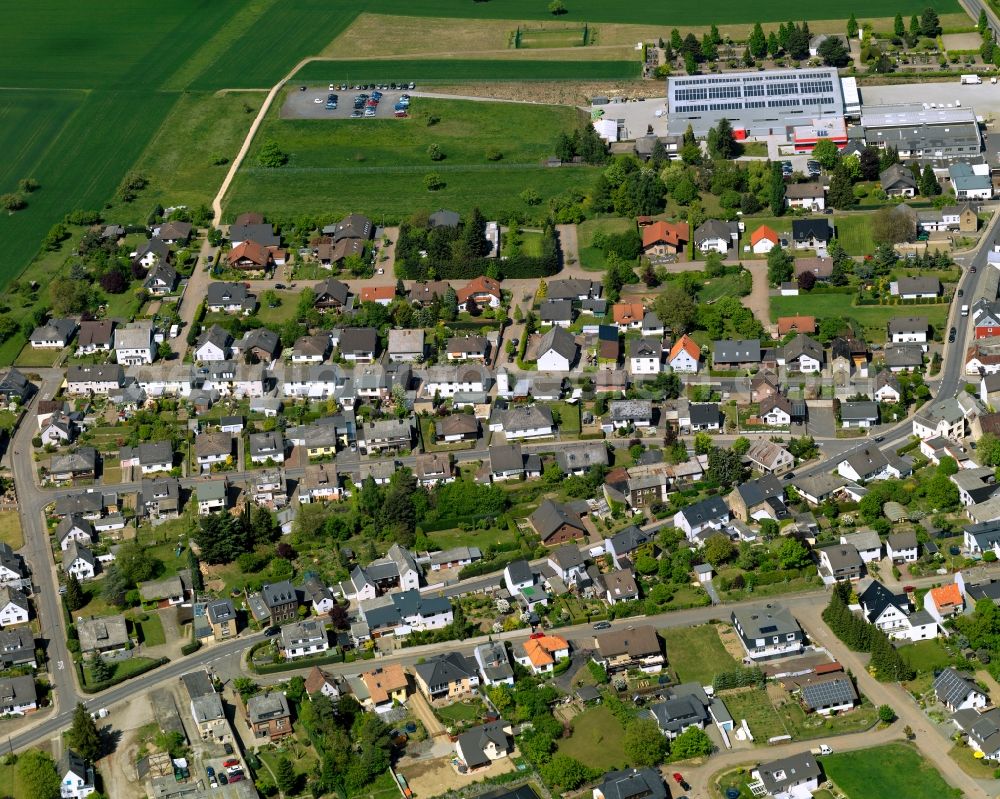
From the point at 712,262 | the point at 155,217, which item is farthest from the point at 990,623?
the point at 155,217

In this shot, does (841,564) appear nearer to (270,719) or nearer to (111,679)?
(270,719)

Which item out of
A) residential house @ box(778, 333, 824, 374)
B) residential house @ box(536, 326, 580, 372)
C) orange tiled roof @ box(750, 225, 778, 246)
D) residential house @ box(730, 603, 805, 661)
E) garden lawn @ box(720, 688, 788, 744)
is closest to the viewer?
garden lawn @ box(720, 688, 788, 744)

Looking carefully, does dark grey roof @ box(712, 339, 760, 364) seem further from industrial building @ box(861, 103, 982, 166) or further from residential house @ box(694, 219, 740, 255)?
industrial building @ box(861, 103, 982, 166)

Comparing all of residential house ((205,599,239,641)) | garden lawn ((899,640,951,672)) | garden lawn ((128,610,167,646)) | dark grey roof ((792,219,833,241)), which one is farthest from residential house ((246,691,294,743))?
dark grey roof ((792,219,833,241))

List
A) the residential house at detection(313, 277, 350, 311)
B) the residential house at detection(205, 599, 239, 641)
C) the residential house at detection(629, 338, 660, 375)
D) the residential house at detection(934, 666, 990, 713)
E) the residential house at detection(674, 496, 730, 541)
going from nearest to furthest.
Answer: the residential house at detection(934, 666, 990, 713)
the residential house at detection(205, 599, 239, 641)
the residential house at detection(674, 496, 730, 541)
the residential house at detection(629, 338, 660, 375)
the residential house at detection(313, 277, 350, 311)

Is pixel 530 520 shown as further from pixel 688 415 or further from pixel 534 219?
pixel 534 219

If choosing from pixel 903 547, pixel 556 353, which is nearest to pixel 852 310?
pixel 556 353

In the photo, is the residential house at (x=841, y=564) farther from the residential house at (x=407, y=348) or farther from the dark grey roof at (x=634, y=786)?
the residential house at (x=407, y=348)
